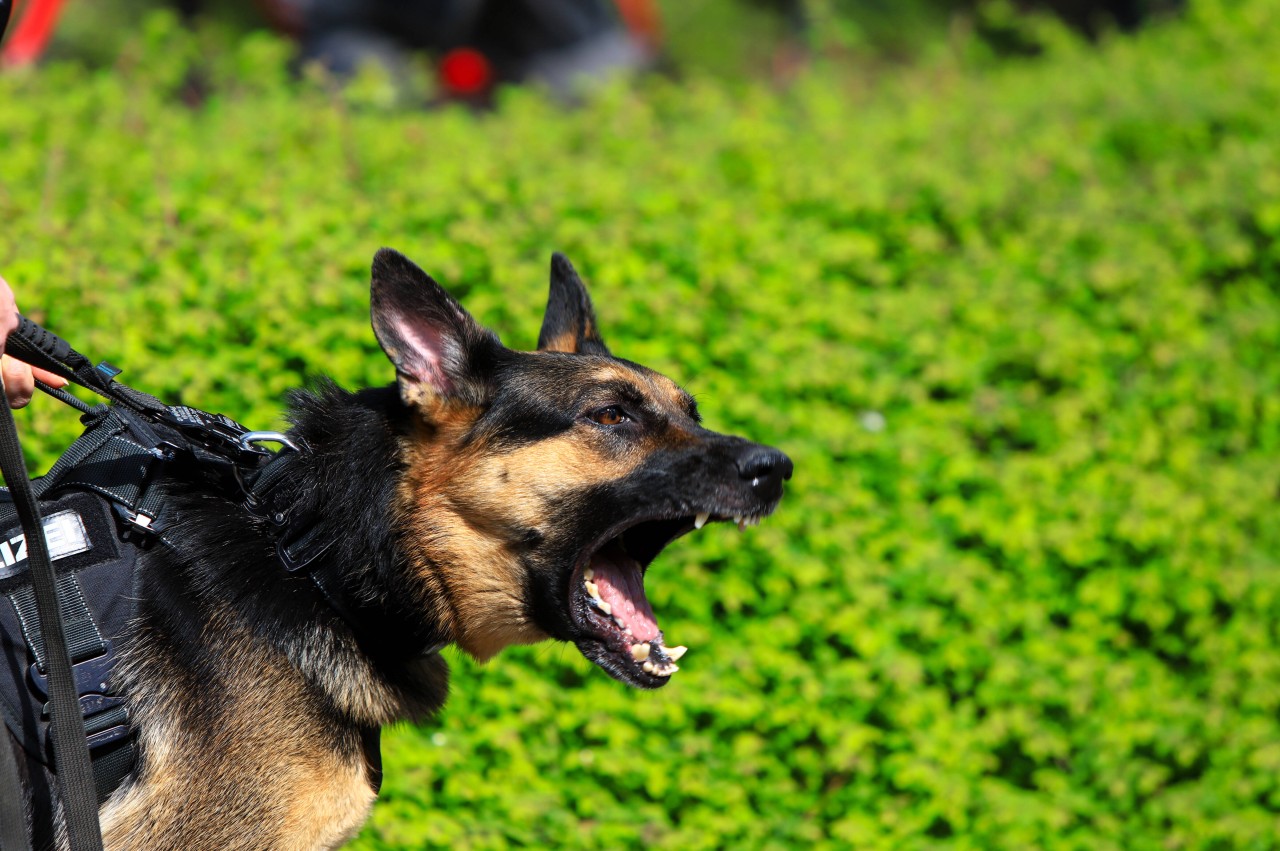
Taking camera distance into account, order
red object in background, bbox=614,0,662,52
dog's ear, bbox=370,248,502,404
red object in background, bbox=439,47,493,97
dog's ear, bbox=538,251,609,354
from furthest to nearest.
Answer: red object in background, bbox=614,0,662,52
red object in background, bbox=439,47,493,97
dog's ear, bbox=538,251,609,354
dog's ear, bbox=370,248,502,404

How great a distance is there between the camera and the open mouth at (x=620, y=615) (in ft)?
9.63

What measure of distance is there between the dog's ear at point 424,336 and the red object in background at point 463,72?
8742 millimetres

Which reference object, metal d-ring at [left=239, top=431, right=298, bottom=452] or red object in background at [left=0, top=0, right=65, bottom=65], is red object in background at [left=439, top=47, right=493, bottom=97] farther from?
metal d-ring at [left=239, top=431, right=298, bottom=452]

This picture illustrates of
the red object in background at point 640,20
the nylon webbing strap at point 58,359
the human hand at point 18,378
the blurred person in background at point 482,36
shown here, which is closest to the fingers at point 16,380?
the human hand at point 18,378

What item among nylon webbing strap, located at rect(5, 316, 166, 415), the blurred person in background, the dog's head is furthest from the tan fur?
the blurred person in background

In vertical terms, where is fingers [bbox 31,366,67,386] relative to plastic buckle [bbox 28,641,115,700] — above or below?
above

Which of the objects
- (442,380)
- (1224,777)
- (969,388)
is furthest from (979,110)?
(442,380)

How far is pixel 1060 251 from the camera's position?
6180 millimetres

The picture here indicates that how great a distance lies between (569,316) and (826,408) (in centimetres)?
175

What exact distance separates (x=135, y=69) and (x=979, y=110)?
5.64 metres

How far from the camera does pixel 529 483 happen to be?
2.94 m

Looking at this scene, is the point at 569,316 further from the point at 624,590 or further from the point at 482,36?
the point at 482,36

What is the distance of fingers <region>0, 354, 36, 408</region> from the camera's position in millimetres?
2832

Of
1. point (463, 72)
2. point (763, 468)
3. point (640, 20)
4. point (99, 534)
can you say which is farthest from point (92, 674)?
point (640, 20)
